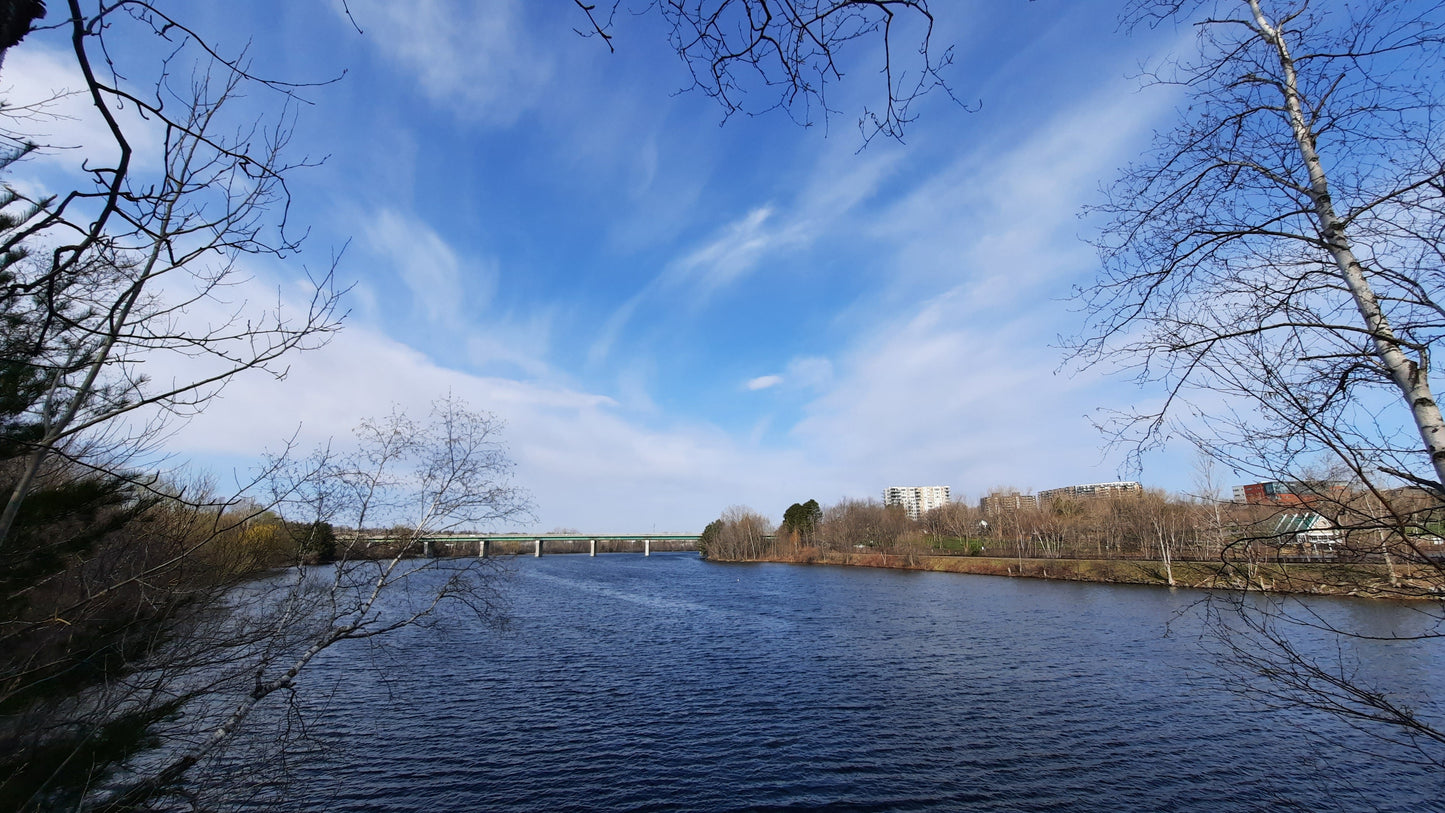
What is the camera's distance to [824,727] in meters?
16.3

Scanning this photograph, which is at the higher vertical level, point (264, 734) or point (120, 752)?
point (120, 752)

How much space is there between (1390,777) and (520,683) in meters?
22.0

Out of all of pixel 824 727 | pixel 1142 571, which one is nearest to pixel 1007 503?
pixel 1142 571

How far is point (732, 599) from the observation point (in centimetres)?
4719

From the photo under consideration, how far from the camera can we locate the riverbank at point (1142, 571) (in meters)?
4.77

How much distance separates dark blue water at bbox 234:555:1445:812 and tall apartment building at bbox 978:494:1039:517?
57.7 m

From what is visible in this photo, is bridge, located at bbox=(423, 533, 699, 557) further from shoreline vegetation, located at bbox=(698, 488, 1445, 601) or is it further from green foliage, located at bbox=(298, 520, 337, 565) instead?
green foliage, located at bbox=(298, 520, 337, 565)

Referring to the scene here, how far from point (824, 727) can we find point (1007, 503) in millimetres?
85057

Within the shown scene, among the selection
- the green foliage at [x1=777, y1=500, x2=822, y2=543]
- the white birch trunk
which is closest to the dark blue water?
the white birch trunk

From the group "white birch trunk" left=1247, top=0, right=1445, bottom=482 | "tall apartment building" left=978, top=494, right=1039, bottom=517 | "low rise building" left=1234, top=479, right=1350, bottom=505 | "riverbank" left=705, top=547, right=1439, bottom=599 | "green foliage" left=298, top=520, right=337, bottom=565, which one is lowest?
"riverbank" left=705, top=547, right=1439, bottom=599

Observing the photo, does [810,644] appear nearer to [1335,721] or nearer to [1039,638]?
[1039,638]

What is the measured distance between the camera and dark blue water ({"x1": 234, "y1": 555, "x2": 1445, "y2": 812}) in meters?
12.4

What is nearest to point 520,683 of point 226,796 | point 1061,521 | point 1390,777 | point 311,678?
point 311,678

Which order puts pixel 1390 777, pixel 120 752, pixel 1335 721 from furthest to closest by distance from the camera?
pixel 1335 721 < pixel 1390 777 < pixel 120 752
